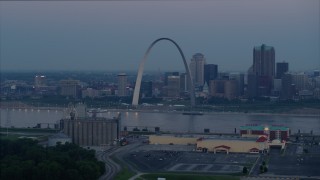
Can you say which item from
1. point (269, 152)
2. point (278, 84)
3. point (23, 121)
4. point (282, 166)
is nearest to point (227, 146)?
point (269, 152)

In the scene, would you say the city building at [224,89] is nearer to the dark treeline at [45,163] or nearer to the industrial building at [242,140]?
the industrial building at [242,140]

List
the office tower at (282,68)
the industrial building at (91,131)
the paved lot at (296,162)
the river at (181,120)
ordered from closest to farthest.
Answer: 1. the paved lot at (296,162)
2. the industrial building at (91,131)
3. the river at (181,120)
4. the office tower at (282,68)

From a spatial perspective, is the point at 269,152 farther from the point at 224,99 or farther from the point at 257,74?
the point at 257,74

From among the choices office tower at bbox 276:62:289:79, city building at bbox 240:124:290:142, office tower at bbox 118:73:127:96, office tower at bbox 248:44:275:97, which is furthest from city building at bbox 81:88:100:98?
city building at bbox 240:124:290:142

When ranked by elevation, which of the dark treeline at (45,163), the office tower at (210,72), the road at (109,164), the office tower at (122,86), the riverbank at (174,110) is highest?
the office tower at (210,72)

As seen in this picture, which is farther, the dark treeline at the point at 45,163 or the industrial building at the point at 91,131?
the industrial building at the point at 91,131

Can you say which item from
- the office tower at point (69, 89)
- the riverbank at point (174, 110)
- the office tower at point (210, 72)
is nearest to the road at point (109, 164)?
the riverbank at point (174, 110)
